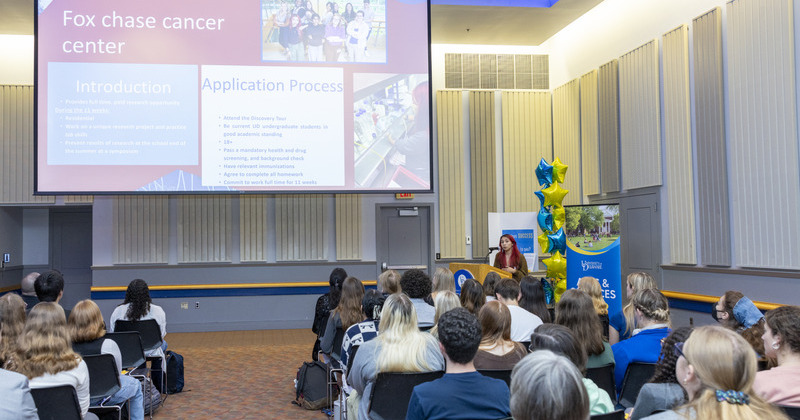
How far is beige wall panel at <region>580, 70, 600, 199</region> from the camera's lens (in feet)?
30.8

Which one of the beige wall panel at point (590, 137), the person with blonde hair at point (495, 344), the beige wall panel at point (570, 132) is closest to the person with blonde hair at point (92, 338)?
the person with blonde hair at point (495, 344)

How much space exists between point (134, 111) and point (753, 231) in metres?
7.09

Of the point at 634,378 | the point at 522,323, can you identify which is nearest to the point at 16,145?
the point at 522,323

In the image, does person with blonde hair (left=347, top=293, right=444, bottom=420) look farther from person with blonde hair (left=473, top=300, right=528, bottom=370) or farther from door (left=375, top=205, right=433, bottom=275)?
door (left=375, top=205, right=433, bottom=275)

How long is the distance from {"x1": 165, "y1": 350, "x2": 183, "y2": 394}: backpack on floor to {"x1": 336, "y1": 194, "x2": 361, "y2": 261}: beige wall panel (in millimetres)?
4326

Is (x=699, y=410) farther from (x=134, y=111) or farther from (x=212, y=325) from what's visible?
(x=212, y=325)

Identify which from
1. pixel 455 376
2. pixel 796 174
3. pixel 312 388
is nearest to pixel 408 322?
pixel 455 376

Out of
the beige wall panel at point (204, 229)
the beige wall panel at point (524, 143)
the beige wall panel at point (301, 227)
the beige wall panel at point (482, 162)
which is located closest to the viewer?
the beige wall panel at point (204, 229)

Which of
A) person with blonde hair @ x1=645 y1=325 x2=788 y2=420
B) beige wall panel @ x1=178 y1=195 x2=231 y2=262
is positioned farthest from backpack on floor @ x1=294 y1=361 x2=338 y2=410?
beige wall panel @ x1=178 y1=195 x2=231 y2=262

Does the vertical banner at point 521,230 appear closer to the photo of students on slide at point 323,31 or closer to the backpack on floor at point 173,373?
the photo of students on slide at point 323,31

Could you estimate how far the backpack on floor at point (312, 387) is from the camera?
499 centimetres

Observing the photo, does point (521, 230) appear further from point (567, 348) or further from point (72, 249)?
point (72, 249)

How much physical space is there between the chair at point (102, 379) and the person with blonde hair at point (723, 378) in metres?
3.01

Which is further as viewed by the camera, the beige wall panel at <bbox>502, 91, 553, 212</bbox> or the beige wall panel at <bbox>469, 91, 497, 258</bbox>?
the beige wall panel at <bbox>502, 91, 553, 212</bbox>
